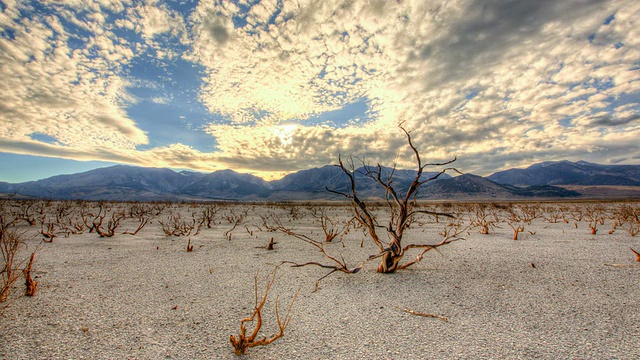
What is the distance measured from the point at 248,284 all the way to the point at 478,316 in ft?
7.35

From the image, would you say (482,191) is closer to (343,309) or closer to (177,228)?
(177,228)

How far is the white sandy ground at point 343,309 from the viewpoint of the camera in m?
1.64

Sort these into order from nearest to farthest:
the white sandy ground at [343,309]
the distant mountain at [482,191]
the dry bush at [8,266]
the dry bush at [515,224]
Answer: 1. the white sandy ground at [343,309]
2. the dry bush at [8,266]
3. the dry bush at [515,224]
4. the distant mountain at [482,191]

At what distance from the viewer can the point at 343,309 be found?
226 cm

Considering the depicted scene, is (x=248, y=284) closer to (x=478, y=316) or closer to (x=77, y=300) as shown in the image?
(x=77, y=300)

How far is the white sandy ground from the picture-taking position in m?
1.64

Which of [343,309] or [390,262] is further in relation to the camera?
[390,262]

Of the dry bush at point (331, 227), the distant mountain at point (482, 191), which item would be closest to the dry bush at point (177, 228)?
the dry bush at point (331, 227)

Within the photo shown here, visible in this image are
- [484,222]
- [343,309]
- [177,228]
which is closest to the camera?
[343,309]

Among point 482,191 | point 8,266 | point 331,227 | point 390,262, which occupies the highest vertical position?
point 482,191

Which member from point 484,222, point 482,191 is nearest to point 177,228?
point 484,222

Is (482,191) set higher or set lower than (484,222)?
higher

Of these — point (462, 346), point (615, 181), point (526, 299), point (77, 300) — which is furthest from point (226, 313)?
point (615, 181)

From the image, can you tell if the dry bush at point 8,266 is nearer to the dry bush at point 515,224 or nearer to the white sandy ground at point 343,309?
the white sandy ground at point 343,309
